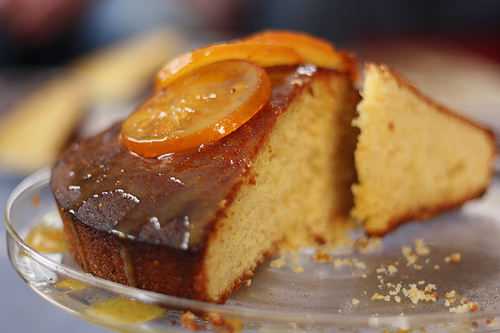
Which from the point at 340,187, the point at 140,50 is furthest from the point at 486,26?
the point at 340,187

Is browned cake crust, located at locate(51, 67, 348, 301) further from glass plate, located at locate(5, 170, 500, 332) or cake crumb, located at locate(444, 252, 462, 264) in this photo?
cake crumb, located at locate(444, 252, 462, 264)

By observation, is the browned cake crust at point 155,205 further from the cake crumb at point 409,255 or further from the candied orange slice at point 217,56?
the cake crumb at point 409,255

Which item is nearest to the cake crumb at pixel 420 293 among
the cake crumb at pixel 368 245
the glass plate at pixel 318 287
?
the glass plate at pixel 318 287

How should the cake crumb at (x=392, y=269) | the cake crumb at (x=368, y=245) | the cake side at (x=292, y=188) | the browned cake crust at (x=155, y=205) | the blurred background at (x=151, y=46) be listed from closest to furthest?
the browned cake crust at (x=155, y=205) → the cake side at (x=292, y=188) → the cake crumb at (x=392, y=269) → the cake crumb at (x=368, y=245) → the blurred background at (x=151, y=46)

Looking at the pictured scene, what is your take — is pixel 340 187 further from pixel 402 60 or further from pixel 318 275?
pixel 402 60

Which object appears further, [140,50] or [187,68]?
[140,50]

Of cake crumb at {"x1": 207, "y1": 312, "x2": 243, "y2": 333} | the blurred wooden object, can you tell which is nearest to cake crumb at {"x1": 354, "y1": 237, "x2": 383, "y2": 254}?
cake crumb at {"x1": 207, "y1": 312, "x2": 243, "y2": 333}

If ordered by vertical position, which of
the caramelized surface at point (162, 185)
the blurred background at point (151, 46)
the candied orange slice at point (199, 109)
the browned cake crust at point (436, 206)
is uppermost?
the candied orange slice at point (199, 109)
